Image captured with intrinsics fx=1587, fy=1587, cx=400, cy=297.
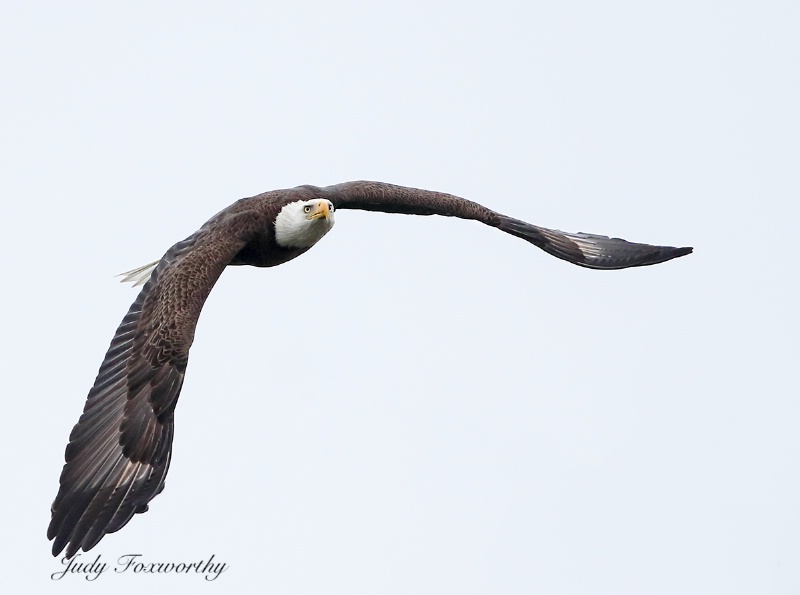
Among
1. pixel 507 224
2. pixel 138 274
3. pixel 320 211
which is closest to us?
pixel 320 211

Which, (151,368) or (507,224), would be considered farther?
(507,224)

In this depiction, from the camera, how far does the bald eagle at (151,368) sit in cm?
1220

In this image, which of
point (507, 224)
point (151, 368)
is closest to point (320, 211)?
point (151, 368)

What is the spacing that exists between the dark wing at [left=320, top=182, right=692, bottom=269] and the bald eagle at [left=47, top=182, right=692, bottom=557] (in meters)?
0.95

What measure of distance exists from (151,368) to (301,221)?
241cm

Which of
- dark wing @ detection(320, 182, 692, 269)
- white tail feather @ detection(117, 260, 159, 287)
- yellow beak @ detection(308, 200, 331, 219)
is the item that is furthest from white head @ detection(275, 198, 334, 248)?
white tail feather @ detection(117, 260, 159, 287)

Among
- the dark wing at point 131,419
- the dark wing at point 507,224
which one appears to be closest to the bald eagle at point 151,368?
the dark wing at point 131,419

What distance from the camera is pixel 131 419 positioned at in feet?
41.1

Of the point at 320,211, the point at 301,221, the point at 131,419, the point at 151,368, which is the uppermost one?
the point at 320,211

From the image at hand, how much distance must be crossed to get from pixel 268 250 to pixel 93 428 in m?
2.79

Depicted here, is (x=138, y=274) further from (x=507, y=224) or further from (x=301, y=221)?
(x=507, y=224)

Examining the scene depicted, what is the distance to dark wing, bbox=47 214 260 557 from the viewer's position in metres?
12.2

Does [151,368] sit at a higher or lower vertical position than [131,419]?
higher

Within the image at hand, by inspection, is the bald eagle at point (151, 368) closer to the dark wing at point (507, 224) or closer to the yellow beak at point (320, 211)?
the yellow beak at point (320, 211)
